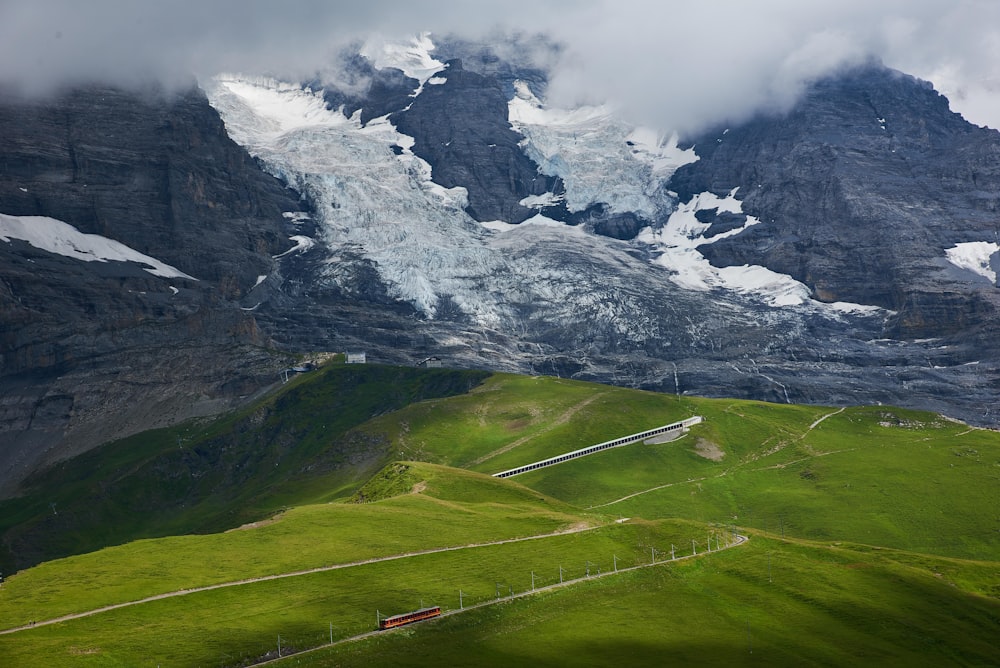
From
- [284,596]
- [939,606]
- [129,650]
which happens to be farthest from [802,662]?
[129,650]

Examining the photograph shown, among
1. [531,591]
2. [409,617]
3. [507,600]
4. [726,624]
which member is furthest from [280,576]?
[726,624]

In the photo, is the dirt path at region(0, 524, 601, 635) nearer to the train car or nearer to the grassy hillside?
the grassy hillside

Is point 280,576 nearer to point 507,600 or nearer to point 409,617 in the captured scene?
point 409,617

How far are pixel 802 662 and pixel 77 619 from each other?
269ft

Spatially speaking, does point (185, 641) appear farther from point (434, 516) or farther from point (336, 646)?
point (434, 516)

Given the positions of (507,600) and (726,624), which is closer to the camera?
(726,624)

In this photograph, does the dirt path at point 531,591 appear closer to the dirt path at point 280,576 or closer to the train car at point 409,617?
the train car at point 409,617

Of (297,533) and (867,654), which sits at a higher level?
(297,533)

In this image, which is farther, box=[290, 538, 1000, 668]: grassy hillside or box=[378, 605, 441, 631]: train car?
box=[378, 605, 441, 631]: train car

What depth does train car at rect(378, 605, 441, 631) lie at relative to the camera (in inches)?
5261

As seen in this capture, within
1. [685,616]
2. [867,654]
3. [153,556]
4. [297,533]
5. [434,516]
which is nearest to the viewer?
[867,654]

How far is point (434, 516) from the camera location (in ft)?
636

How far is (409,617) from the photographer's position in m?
136

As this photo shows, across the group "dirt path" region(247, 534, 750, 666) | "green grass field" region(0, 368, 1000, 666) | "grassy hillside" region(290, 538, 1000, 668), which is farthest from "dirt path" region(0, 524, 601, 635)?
"grassy hillside" region(290, 538, 1000, 668)
